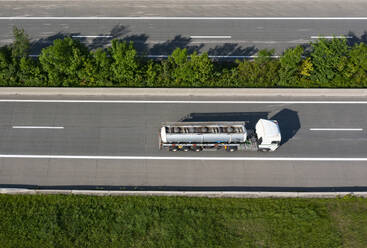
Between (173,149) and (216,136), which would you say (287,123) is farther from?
(173,149)

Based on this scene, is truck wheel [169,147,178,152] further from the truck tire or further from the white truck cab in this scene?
the white truck cab

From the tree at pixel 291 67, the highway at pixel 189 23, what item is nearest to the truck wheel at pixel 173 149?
the highway at pixel 189 23

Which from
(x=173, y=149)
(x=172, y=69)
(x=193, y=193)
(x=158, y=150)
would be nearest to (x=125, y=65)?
(x=172, y=69)

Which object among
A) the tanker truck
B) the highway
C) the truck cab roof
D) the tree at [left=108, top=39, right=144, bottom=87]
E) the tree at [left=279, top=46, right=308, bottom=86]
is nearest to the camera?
the tanker truck

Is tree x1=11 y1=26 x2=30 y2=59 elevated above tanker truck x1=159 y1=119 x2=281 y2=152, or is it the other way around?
tree x1=11 y1=26 x2=30 y2=59

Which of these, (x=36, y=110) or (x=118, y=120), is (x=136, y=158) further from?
(x=36, y=110)

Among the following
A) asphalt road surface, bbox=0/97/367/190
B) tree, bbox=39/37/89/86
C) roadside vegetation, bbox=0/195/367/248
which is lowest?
roadside vegetation, bbox=0/195/367/248

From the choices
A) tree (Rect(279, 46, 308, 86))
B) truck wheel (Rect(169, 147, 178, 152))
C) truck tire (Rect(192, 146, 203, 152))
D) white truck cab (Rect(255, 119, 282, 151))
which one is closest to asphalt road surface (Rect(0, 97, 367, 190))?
truck wheel (Rect(169, 147, 178, 152))
